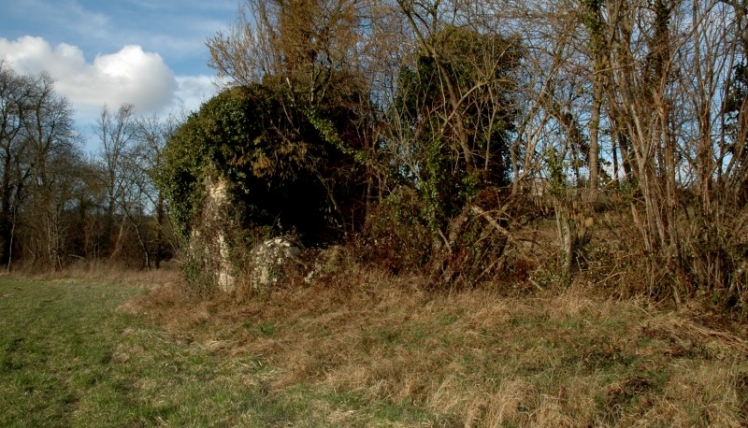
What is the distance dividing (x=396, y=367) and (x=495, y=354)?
3.97ft

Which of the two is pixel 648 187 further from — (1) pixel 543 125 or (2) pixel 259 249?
(2) pixel 259 249

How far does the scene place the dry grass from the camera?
17.0 feet

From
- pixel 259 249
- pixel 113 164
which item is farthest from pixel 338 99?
pixel 113 164

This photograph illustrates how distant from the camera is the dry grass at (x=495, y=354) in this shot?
517 cm

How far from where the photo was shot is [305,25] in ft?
51.8

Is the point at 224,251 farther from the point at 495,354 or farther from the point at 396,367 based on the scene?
the point at 495,354

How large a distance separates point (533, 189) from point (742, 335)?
4918 mm

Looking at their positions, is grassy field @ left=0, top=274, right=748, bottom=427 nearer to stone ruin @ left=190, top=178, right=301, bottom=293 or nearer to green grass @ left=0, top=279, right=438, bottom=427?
green grass @ left=0, top=279, right=438, bottom=427

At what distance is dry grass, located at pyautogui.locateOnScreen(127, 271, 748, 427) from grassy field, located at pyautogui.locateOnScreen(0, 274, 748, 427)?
0.07 feet

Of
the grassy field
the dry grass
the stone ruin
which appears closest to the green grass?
the grassy field

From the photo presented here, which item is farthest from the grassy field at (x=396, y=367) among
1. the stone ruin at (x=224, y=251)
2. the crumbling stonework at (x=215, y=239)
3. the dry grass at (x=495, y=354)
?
the crumbling stonework at (x=215, y=239)

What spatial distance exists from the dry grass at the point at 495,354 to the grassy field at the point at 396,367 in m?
0.02

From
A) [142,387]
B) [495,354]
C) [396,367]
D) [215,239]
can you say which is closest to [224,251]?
[215,239]

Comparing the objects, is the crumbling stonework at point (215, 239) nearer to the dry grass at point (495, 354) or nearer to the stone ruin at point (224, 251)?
the stone ruin at point (224, 251)
